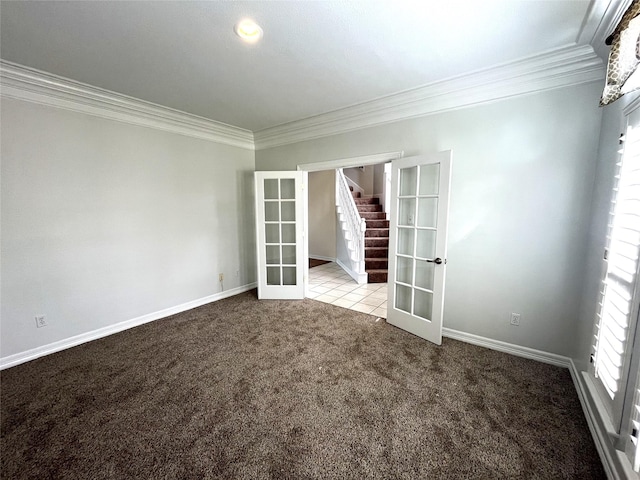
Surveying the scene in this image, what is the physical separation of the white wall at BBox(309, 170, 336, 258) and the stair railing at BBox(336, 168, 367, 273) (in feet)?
0.85

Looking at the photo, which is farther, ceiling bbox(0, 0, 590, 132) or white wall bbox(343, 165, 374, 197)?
white wall bbox(343, 165, 374, 197)

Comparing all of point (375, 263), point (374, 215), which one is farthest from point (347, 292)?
point (374, 215)

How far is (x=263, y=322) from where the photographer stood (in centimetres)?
317

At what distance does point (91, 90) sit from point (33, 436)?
2932mm

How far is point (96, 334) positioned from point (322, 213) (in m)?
5.12

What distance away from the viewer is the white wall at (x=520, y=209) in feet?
6.91

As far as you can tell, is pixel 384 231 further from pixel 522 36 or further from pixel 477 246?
pixel 522 36

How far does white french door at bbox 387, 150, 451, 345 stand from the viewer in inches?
101

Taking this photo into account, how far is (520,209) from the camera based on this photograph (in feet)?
7.61

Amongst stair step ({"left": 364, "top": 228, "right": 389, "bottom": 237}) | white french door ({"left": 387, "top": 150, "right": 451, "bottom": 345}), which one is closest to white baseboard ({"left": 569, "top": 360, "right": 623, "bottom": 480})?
white french door ({"left": 387, "top": 150, "right": 451, "bottom": 345})

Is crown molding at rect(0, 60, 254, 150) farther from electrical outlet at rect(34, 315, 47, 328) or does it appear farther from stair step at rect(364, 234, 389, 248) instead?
stair step at rect(364, 234, 389, 248)

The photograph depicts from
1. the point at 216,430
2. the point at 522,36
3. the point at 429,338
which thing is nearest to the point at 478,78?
the point at 522,36

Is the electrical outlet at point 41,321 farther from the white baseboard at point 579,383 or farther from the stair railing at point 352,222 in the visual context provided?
the stair railing at point 352,222

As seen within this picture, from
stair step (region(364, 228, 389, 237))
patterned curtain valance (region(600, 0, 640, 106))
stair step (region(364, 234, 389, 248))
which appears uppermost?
patterned curtain valance (region(600, 0, 640, 106))
